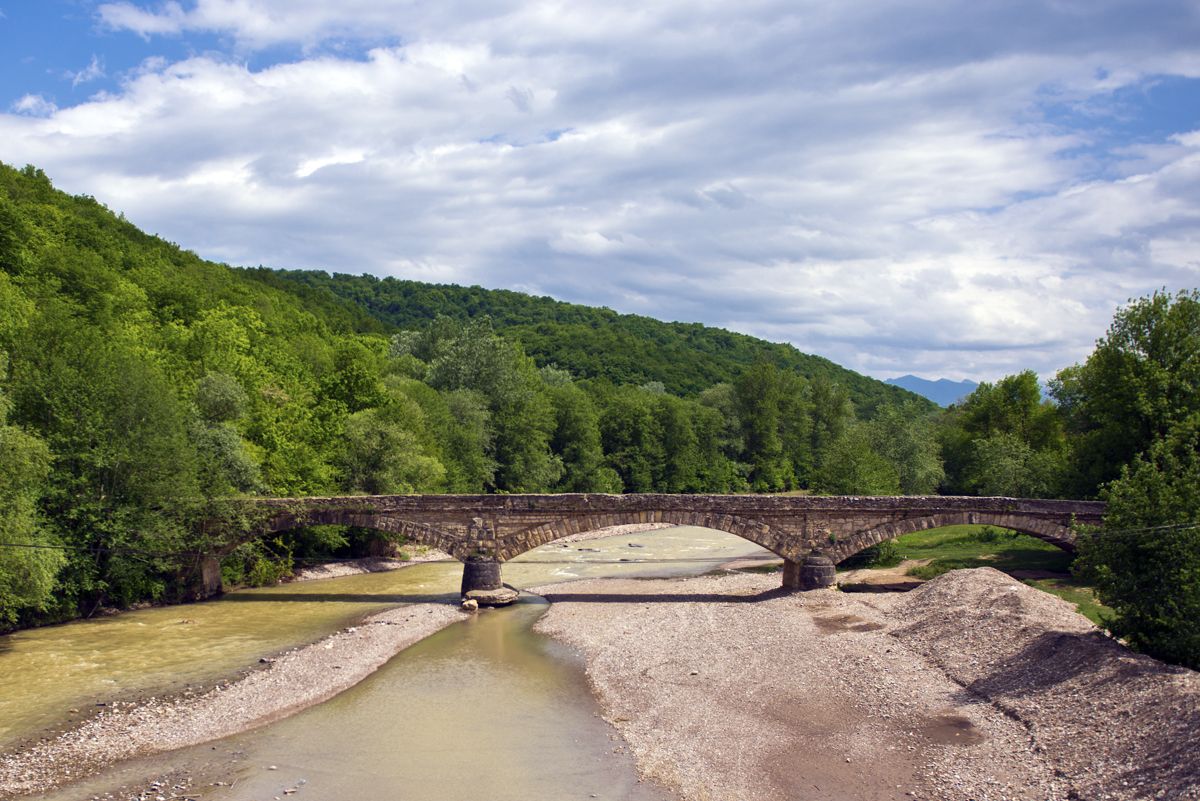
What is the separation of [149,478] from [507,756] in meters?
24.0

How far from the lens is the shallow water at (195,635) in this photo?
86.1 feet

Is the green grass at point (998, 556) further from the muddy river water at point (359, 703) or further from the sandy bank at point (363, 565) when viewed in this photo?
the muddy river water at point (359, 703)

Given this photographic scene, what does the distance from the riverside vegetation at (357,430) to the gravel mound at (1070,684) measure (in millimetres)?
2016

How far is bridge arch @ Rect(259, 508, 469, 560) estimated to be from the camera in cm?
4209

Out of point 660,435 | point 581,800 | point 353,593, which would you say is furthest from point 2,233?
point 660,435

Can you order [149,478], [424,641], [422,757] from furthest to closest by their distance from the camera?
[149,478] < [424,641] < [422,757]

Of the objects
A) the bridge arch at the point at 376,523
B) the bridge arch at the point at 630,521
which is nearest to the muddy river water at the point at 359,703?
the bridge arch at the point at 376,523

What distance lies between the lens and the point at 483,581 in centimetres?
4194

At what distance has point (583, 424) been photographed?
90.6 meters

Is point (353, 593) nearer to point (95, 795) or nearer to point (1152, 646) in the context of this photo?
point (95, 795)

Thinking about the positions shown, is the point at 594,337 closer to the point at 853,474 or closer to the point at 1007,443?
the point at 1007,443

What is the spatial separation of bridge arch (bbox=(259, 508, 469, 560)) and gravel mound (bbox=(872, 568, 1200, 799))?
2022 centimetres

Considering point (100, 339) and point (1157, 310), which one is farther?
point (1157, 310)

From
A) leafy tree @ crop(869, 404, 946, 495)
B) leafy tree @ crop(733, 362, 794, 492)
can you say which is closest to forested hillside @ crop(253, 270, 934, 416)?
leafy tree @ crop(733, 362, 794, 492)
